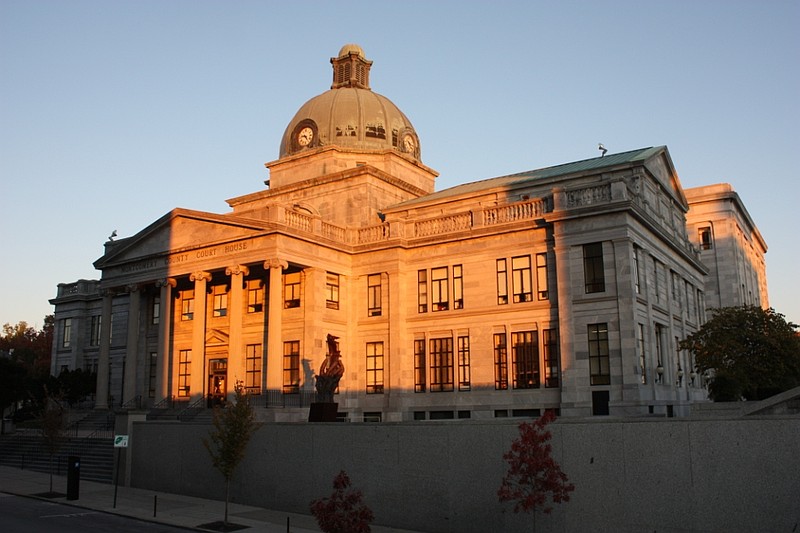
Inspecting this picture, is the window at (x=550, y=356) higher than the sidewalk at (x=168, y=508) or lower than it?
higher

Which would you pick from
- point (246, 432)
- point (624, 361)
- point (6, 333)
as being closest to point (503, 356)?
point (624, 361)

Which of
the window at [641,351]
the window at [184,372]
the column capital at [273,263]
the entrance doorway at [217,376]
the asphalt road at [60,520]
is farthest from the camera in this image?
the window at [184,372]

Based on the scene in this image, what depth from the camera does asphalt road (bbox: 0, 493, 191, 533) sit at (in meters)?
20.8

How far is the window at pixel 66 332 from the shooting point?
58316 millimetres

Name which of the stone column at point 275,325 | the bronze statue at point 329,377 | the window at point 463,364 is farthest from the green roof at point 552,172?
the bronze statue at point 329,377

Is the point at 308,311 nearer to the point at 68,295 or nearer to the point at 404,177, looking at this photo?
the point at 404,177

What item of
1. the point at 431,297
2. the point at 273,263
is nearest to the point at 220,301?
the point at 273,263

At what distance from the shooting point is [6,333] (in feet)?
348

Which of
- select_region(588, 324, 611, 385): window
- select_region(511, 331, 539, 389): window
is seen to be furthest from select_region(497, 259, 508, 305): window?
select_region(588, 324, 611, 385): window

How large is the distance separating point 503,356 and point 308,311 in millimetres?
10946

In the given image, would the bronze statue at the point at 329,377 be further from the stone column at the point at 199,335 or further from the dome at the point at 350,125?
the dome at the point at 350,125

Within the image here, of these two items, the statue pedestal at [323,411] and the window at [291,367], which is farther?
the window at [291,367]

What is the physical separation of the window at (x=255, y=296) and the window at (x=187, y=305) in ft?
16.4

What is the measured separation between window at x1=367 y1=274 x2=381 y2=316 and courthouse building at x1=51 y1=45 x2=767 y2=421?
90 mm
